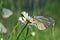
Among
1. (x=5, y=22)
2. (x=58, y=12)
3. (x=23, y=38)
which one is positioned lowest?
(x=58, y=12)

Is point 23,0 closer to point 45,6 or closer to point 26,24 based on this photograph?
point 45,6

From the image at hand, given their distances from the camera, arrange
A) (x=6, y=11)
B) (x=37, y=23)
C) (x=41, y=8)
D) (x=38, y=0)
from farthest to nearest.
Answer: (x=38, y=0)
(x=41, y=8)
(x=6, y=11)
(x=37, y=23)

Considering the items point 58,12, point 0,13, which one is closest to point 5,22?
point 0,13

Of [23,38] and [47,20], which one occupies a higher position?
[47,20]

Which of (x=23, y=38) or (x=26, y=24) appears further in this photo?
(x=23, y=38)

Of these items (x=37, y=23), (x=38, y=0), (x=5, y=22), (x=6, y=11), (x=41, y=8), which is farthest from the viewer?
(x=38, y=0)

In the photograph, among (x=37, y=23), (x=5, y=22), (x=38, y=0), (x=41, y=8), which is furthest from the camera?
(x=38, y=0)

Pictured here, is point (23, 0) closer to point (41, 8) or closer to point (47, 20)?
point (41, 8)

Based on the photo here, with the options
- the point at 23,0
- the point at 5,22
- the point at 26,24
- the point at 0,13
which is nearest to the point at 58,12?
the point at 23,0

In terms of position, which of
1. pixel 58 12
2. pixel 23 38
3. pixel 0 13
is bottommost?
pixel 58 12
